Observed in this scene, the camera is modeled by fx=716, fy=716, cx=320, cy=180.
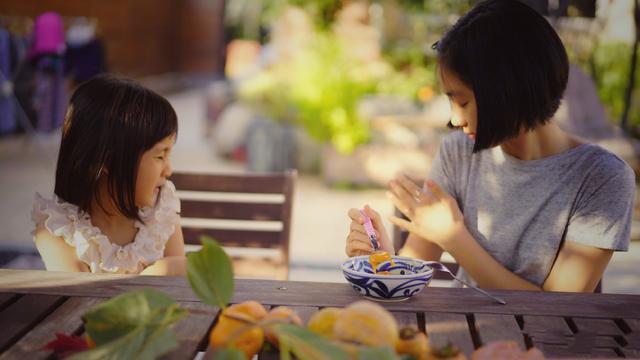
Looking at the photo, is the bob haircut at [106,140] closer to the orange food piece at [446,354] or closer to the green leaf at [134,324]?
the green leaf at [134,324]

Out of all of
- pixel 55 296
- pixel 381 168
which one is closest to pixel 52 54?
pixel 381 168

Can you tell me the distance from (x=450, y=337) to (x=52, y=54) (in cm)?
658

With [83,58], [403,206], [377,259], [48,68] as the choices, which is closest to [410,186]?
[403,206]

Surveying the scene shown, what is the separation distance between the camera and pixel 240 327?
874 mm

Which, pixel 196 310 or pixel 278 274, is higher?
pixel 196 310

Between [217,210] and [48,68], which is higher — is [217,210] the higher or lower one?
the lower one

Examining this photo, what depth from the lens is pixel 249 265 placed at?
2.19m

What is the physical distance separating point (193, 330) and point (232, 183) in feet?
3.48

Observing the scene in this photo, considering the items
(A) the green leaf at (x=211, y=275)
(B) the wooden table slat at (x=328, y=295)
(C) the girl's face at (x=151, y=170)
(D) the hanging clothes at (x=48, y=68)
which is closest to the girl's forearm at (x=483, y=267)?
(B) the wooden table slat at (x=328, y=295)

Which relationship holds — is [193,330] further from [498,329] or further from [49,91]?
[49,91]

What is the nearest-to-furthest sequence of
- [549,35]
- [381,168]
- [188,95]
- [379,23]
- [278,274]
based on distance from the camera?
[549,35]
[278,274]
[381,168]
[379,23]
[188,95]

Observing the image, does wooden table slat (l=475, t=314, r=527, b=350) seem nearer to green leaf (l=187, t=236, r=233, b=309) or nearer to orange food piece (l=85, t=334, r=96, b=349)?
green leaf (l=187, t=236, r=233, b=309)

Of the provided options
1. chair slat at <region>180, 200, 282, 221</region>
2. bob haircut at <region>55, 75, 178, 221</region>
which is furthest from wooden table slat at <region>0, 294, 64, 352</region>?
chair slat at <region>180, 200, 282, 221</region>

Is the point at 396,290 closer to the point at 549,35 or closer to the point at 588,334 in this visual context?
the point at 588,334
